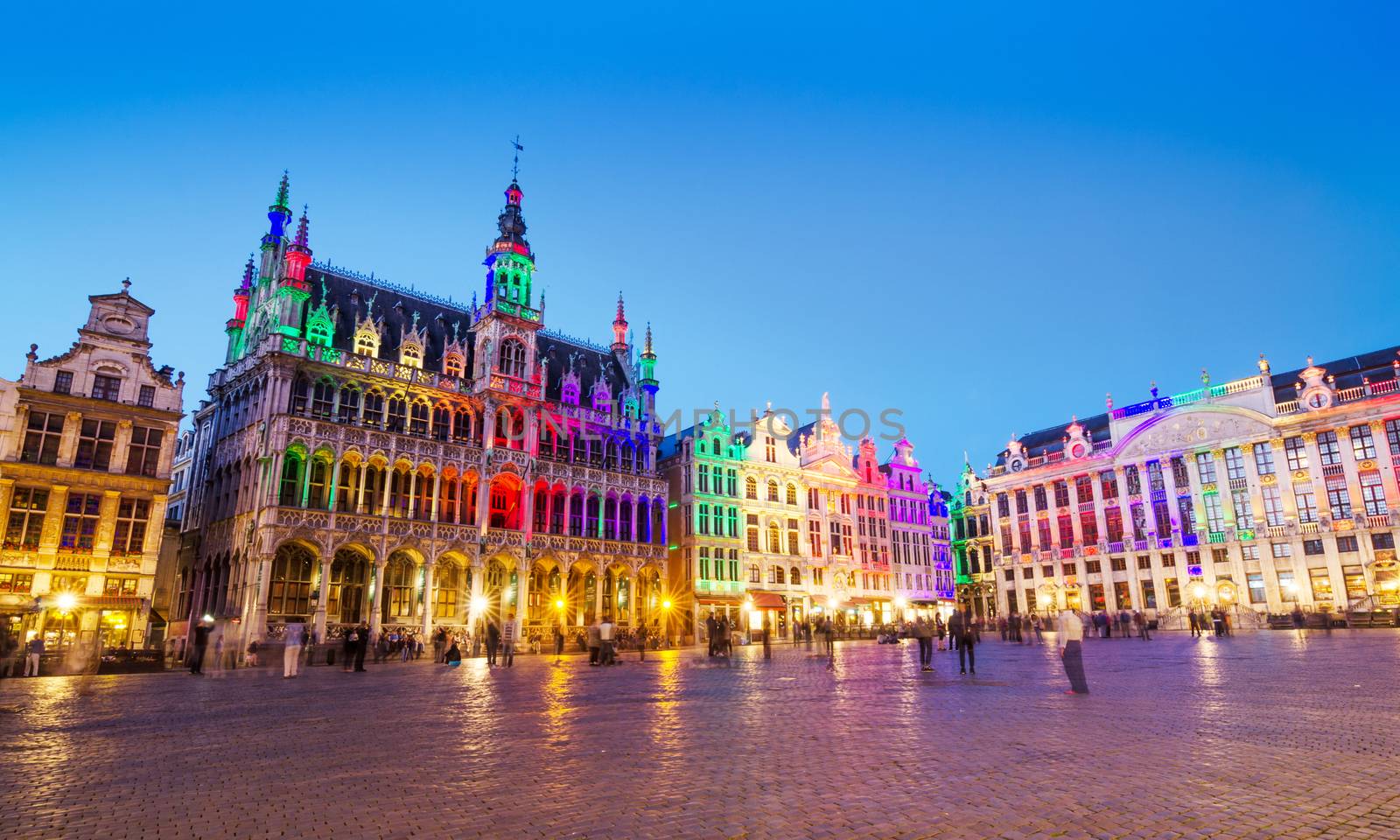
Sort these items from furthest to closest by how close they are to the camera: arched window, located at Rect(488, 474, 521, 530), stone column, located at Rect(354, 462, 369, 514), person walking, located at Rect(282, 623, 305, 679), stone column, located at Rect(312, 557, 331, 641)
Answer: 1. arched window, located at Rect(488, 474, 521, 530)
2. stone column, located at Rect(354, 462, 369, 514)
3. stone column, located at Rect(312, 557, 331, 641)
4. person walking, located at Rect(282, 623, 305, 679)

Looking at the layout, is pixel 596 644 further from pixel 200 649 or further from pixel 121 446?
pixel 121 446

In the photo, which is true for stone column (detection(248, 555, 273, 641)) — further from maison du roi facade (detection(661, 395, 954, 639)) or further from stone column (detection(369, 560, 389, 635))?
maison du roi facade (detection(661, 395, 954, 639))

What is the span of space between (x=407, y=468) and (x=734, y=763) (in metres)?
43.3

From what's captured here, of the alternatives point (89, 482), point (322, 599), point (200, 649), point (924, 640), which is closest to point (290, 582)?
point (322, 599)

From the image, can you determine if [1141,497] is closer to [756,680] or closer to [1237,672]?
[1237,672]

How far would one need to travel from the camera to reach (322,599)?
42.3 m

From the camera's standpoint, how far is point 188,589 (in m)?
48.9

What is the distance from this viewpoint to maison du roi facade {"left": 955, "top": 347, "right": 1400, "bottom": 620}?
61.6 meters

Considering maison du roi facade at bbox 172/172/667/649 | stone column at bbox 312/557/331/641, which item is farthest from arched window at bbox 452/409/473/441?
stone column at bbox 312/557/331/641

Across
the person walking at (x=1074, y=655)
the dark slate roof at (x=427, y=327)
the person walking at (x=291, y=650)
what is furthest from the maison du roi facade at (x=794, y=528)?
the person walking at (x=1074, y=655)

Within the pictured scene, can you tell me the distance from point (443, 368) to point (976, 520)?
68.7 m

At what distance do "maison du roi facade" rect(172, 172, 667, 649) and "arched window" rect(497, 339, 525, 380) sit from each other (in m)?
0.13

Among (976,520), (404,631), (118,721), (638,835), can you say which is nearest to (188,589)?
(404,631)

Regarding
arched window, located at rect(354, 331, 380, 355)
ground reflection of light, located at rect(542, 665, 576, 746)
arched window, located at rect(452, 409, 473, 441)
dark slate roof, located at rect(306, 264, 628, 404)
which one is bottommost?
ground reflection of light, located at rect(542, 665, 576, 746)
